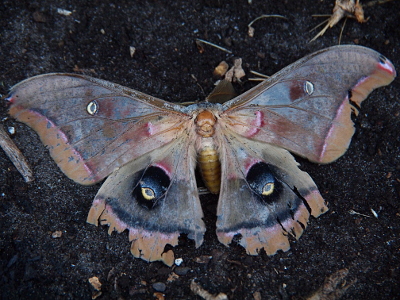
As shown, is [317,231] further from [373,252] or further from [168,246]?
[168,246]

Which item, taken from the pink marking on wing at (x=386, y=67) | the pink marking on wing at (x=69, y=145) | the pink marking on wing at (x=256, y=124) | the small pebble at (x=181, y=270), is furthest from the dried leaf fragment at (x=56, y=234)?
the pink marking on wing at (x=386, y=67)

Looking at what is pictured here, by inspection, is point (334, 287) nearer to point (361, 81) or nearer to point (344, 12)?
point (361, 81)

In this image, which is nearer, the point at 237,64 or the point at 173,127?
the point at 173,127

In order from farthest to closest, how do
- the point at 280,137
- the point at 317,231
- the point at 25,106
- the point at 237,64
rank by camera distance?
the point at 237,64
the point at 317,231
the point at 280,137
the point at 25,106

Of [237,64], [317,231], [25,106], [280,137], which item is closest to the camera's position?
[25,106]

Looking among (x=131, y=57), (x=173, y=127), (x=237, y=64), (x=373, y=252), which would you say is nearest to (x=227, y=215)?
(x=173, y=127)

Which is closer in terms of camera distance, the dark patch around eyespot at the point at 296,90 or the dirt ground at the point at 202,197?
the dark patch around eyespot at the point at 296,90

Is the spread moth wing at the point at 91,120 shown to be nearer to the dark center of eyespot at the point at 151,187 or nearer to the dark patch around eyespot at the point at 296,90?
the dark center of eyespot at the point at 151,187

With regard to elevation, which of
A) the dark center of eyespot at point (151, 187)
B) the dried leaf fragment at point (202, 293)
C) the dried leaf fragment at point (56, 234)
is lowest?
the dried leaf fragment at point (202, 293)
